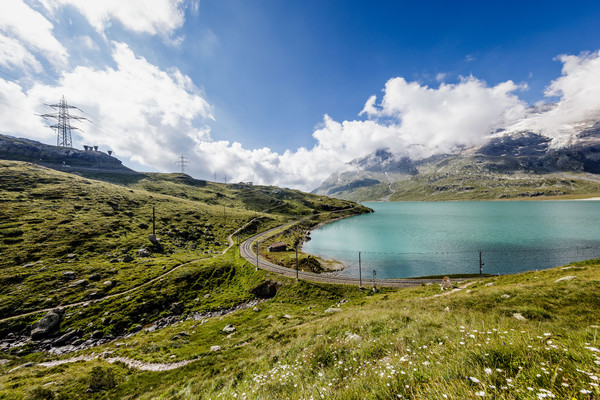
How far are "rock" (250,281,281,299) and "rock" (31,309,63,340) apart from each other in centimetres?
3545

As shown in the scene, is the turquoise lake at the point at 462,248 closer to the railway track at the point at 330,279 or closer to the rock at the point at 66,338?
the railway track at the point at 330,279

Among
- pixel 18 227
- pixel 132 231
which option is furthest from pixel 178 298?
pixel 18 227

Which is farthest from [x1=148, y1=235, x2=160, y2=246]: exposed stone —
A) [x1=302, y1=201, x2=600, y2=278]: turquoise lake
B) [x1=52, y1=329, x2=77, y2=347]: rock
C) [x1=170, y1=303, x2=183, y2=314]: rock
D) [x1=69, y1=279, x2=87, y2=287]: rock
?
[x1=302, y1=201, x2=600, y2=278]: turquoise lake

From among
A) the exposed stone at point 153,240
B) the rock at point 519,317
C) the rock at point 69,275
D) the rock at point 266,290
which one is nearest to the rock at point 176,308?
the rock at point 266,290

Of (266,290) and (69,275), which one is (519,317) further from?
(69,275)

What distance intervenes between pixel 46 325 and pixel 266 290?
39668 mm

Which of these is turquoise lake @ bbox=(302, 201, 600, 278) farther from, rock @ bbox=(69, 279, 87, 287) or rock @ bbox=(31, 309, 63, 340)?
rock @ bbox=(69, 279, 87, 287)

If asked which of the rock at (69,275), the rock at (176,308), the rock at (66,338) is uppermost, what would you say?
the rock at (69,275)

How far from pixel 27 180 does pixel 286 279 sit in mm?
158523

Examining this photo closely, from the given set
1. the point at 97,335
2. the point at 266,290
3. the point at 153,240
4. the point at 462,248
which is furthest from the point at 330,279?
the point at 153,240

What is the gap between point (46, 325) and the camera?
120 feet

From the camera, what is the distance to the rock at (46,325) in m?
35.6

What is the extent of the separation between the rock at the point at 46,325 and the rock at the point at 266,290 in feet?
116

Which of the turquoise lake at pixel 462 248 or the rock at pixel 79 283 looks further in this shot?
the turquoise lake at pixel 462 248
